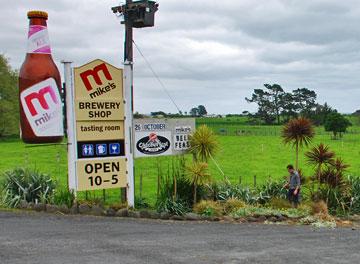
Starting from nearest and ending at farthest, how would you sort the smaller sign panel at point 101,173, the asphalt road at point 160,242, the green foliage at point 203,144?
1. the asphalt road at point 160,242
2. the smaller sign panel at point 101,173
3. the green foliage at point 203,144

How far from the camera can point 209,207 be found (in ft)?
41.1

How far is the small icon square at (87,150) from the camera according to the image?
1285 centimetres

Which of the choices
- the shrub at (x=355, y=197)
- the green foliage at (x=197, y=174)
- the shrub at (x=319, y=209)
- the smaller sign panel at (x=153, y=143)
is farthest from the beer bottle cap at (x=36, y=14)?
the shrub at (x=355, y=197)

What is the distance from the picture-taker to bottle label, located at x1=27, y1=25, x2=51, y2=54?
1221cm

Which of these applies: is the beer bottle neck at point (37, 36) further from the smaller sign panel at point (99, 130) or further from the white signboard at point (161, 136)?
the white signboard at point (161, 136)

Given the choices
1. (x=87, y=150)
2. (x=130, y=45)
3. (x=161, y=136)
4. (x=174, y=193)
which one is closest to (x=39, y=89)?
(x=87, y=150)

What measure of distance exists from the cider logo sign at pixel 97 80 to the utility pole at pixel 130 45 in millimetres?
472

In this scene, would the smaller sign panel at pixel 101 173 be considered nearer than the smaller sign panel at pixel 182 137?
Yes

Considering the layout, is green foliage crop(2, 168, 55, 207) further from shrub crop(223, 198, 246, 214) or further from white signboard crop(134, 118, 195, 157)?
shrub crop(223, 198, 246, 214)

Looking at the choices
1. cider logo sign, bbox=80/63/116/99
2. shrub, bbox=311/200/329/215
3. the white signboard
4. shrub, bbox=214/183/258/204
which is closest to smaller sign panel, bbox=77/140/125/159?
the white signboard

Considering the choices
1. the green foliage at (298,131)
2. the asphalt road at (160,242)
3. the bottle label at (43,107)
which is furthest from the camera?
the green foliage at (298,131)

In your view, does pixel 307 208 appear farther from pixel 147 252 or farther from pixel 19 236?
pixel 19 236

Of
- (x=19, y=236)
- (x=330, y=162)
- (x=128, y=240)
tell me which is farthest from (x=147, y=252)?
(x=330, y=162)

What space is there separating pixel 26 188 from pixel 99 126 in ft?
7.80
